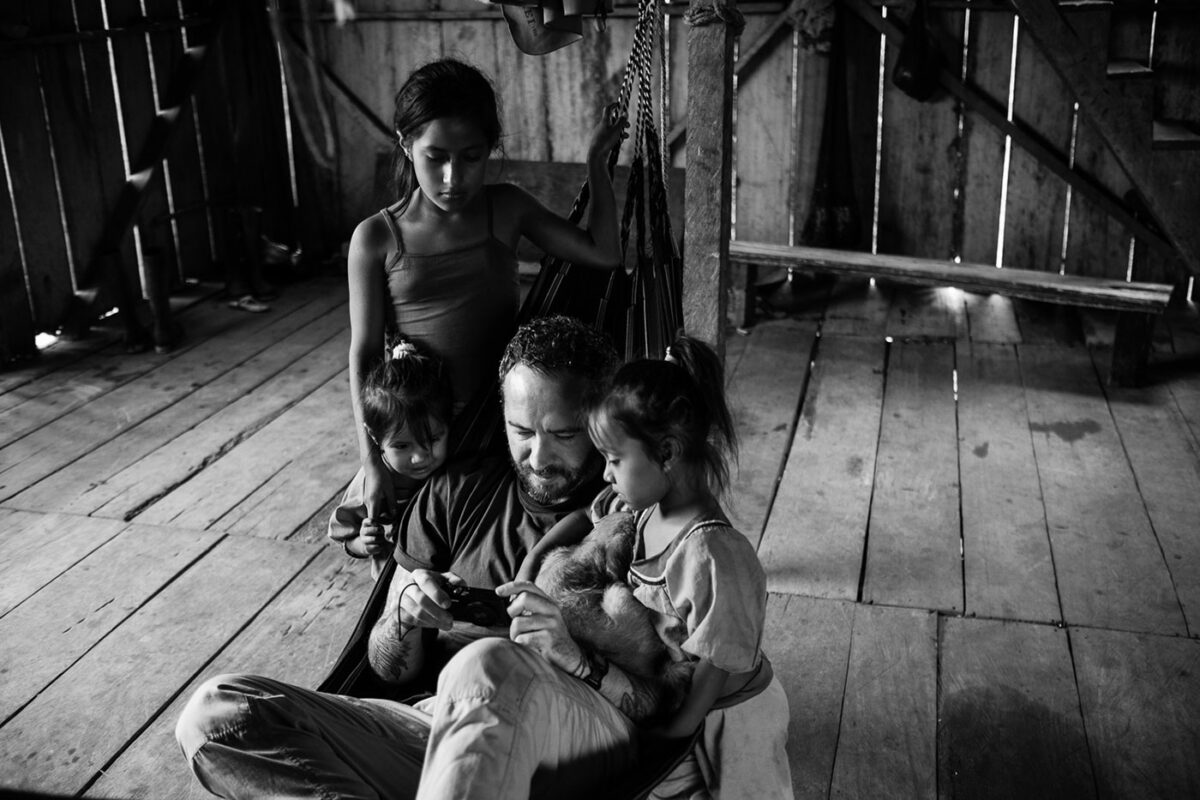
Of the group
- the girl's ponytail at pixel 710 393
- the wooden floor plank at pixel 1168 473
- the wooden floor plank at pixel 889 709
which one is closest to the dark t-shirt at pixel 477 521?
the girl's ponytail at pixel 710 393

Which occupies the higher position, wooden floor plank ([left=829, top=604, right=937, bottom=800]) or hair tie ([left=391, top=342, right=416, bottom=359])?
hair tie ([left=391, top=342, right=416, bottom=359])

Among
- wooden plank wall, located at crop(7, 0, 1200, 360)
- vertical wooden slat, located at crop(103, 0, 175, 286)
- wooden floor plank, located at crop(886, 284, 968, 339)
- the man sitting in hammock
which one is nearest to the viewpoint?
the man sitting in hammock

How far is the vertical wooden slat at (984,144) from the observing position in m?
4.36

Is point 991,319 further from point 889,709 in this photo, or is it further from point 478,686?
point 478,686

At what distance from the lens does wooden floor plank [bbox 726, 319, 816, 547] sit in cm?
287

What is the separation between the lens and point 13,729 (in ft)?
6.62

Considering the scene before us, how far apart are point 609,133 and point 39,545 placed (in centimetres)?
171

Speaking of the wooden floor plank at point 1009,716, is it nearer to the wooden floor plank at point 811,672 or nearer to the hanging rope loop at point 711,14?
the wooden floor plank at point 811,672

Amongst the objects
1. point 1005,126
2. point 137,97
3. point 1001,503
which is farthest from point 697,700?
point 137,97

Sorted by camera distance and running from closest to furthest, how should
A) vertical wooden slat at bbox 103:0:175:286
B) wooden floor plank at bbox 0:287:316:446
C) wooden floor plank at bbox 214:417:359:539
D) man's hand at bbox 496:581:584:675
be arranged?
man's hand at bbox 496:581:584:675, wooden floor plank at bbox 214:417:359:539, wooden floor plank at bbox 0:287:316:446, vertical wooden slat at bbox 103:0:175:286

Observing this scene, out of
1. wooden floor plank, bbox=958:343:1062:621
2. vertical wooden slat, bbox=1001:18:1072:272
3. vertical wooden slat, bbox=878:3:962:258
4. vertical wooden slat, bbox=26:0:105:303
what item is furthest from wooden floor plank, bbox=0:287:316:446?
vertical wooden slat, bbox=1001:18:1072:272

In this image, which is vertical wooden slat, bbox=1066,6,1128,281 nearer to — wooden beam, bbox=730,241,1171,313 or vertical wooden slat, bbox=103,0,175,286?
wooden beam, bbox=730,241,1171,313

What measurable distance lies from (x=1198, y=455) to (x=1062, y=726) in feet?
4.82

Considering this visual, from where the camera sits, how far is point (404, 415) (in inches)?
77.9
